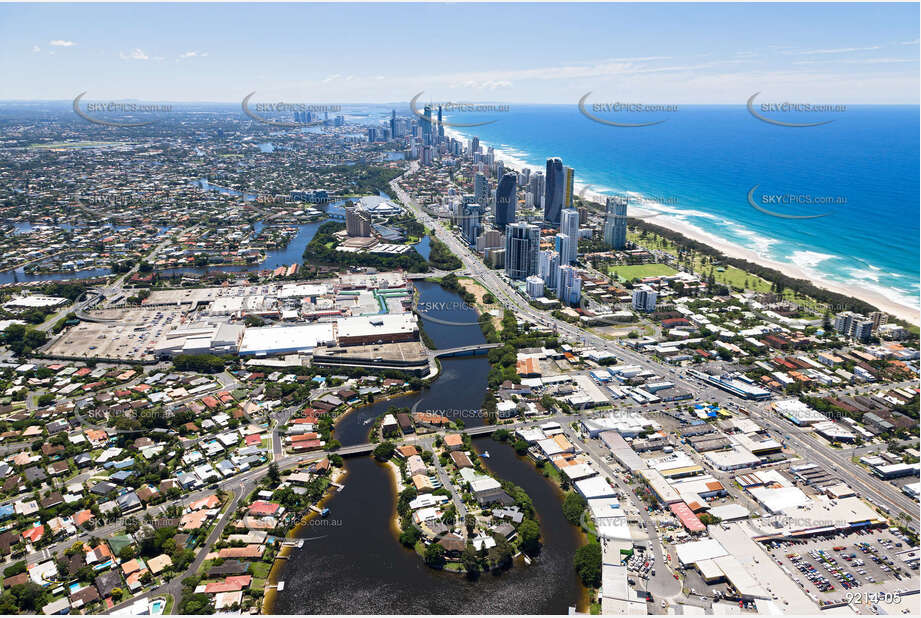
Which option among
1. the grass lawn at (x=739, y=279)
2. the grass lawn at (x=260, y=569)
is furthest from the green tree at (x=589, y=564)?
the grass lawn at (x=739, y=279)

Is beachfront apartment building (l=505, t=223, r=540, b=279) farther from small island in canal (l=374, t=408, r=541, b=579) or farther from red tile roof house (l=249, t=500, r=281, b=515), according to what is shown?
red tile roof house (l=249, t=500, r=281, b=515)

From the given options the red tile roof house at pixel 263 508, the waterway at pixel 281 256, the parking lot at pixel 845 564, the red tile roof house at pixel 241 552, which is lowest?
the parking lot at pixel 845 564

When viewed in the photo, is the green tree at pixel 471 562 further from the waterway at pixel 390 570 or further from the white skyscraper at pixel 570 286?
the white skyscraper at pixel 570 286

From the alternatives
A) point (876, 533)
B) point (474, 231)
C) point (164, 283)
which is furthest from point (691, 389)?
point (164, 283)

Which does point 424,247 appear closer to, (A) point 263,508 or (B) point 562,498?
(B) point 562,498

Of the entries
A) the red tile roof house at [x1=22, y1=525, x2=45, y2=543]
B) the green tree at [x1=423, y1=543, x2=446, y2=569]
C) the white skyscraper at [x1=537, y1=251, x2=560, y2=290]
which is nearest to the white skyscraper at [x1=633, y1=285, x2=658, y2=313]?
the white skyscraper at [x1=537, y1=251, x2=560, y2=290]

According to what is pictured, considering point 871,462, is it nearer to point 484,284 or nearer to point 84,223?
point 484,284
